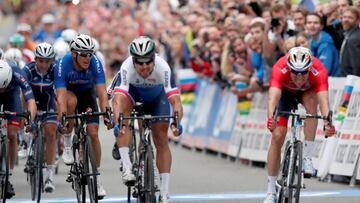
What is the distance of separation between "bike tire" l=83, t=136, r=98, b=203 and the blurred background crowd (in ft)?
9.50

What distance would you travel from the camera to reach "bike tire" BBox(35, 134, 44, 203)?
16.2 metres

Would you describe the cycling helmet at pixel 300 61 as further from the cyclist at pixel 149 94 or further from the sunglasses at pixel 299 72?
the cyclist at pixel 149 94

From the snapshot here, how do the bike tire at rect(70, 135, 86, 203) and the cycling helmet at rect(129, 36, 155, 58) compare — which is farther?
the bike tire at rect(70, 135, 86, 203)

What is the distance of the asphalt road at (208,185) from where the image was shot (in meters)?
16.1

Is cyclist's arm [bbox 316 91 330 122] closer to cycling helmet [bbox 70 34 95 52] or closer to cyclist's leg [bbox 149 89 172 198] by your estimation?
cyclist's leg [bbox 149 89 172 198]

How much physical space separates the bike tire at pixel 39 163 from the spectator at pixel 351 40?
450cm

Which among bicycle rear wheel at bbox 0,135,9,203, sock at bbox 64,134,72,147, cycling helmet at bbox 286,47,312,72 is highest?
cycling helmet at bbox 286,47,312,72

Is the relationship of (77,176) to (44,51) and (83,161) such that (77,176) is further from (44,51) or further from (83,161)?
(44,51)

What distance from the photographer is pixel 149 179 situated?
1347 centimetres

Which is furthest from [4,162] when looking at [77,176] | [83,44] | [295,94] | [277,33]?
[277,33]

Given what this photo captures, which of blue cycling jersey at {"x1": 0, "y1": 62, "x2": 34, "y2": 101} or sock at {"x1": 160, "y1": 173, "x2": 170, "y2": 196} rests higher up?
blue cycling jersey at {"x1": 0, "y1": 62, "x2": 34, "y2": 101}

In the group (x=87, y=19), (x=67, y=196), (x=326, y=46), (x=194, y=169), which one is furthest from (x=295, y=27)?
(x=87, y=19)

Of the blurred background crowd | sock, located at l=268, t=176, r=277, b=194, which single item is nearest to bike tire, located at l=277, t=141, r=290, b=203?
sock, located at l=268, t=176, r=277, b=194

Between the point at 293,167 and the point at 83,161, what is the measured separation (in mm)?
2553
